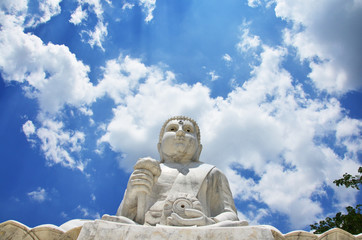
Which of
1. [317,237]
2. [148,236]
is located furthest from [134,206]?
[317,237]

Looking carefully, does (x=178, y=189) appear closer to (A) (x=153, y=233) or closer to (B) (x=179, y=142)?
(B) (x=179, y=142)

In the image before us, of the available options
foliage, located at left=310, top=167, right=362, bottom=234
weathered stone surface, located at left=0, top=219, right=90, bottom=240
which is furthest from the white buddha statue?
foliage, located at left=310, top=167, right=362, bottom=234

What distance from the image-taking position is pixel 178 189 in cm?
675

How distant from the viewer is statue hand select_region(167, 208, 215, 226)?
5369mm

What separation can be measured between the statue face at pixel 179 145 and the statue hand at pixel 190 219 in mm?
2319

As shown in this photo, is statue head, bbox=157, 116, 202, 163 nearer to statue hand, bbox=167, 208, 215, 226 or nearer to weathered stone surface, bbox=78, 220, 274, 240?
statue hand, bbox=167, 208, 215, 226

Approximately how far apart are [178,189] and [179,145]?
1.29 meters

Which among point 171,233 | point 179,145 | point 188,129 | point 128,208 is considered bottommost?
point 171,233

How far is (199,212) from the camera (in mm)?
5562

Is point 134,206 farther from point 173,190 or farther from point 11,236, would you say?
point 11,236

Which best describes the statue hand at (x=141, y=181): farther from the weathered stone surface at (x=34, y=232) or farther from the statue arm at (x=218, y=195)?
the statue arm at (x=218, y=195)

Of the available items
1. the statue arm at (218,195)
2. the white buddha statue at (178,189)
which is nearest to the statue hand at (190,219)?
the white buddha statue at (178,189)

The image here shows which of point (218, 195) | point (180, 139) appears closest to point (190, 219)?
point (218, 195)

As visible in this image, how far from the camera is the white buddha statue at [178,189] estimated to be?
5.73 metres
